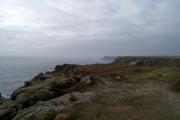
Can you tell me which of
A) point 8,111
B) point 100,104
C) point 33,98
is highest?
point 100,104

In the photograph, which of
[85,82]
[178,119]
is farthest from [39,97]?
[178,119]

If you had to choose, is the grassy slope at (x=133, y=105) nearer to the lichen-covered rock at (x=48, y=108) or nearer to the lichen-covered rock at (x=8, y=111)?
the lichen-covered rock at (x=48, y=108)

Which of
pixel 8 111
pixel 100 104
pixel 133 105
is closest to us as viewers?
pixel 133 105

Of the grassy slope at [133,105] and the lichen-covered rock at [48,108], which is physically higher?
the grassy slope at [133,105]

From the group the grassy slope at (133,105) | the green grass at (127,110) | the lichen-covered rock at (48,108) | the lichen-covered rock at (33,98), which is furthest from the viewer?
the lichen-covered rock at (33,98)

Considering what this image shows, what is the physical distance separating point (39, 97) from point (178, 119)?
10858 millimetres

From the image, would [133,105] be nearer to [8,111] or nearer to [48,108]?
[48,108]

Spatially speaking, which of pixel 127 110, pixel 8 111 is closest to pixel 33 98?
pixel 8 111

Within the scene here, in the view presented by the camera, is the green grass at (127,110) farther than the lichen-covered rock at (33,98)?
No

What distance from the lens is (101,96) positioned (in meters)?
18.8

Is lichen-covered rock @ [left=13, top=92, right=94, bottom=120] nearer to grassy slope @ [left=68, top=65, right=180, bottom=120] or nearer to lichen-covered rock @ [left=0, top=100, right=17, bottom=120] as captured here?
grassy slope @ [left=68, top=65, right=180, bottom=120]

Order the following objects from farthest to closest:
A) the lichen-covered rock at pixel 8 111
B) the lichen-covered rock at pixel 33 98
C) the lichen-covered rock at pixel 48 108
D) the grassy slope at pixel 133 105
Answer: the lichen-covered rock at pixel 33 98 < the lichen-covered rock at pixel 8 111 < the lichen-covered rock at pixel 48 108 < the grassy slope at pixel 133 105

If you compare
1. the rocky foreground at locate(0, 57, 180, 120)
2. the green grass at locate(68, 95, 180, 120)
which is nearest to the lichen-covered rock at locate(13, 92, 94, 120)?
the rocky foreground at locate(0, 57, 180, 120)

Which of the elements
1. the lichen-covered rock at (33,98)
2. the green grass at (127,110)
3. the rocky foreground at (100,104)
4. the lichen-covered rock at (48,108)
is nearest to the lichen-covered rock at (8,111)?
the rocky foreground at (100,104)
